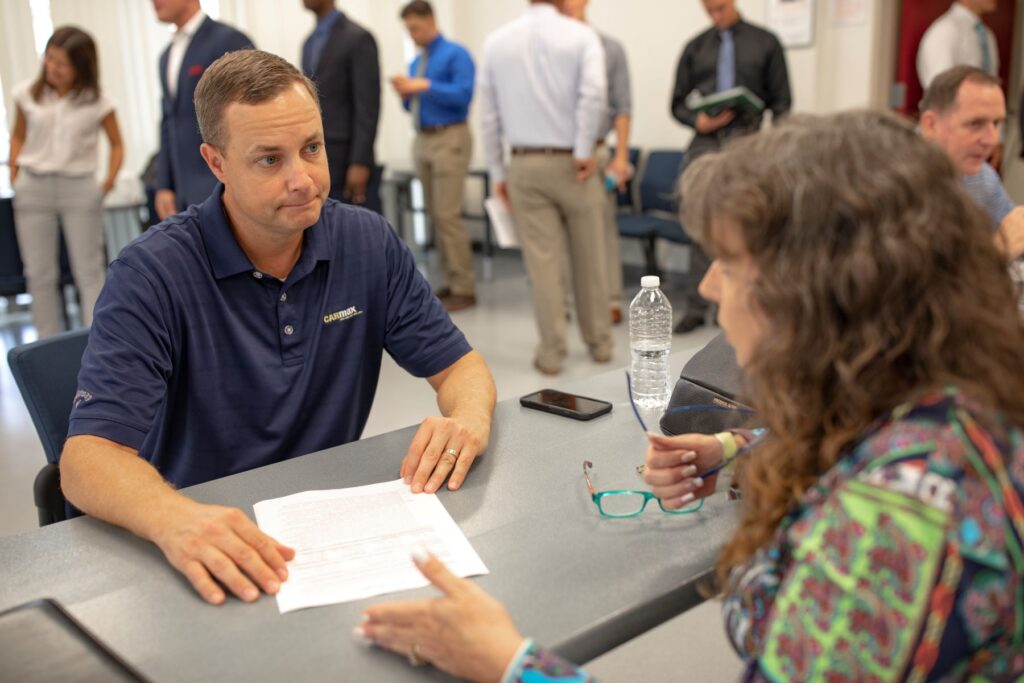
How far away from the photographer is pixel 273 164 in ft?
5.37

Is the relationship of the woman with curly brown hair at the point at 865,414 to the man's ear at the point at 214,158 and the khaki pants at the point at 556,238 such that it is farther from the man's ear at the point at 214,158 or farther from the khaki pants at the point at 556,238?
the khaki pants at the point at 556,238

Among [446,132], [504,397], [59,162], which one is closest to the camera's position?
[504,397]

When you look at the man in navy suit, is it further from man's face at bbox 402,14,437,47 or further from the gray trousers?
man's face at bbox 402,14,437,47

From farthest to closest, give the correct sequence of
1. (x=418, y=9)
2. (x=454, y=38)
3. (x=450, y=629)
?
(x=454, y=38), (x=418, y=9), (x=450, y=629)

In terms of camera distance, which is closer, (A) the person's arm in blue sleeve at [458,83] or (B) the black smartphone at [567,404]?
(B) the black smartphone at [567,404]

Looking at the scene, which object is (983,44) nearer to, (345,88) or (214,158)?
(345,88)

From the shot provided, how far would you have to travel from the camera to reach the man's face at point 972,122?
2.58 meters

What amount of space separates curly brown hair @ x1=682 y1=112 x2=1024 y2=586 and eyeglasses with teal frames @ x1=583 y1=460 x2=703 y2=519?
42cm

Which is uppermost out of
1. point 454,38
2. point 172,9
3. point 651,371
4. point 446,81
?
point 172,9

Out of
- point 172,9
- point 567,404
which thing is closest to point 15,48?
point 172,9

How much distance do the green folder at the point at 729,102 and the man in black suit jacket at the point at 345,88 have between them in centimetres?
151

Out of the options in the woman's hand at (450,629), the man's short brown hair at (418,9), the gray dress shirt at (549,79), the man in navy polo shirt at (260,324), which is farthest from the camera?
the man's short brown hair at (418,9)

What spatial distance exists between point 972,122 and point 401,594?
7.37 ft

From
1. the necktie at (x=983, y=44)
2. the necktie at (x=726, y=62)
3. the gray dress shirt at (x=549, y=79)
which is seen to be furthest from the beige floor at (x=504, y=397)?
the necktie at (x=983, y=44)
